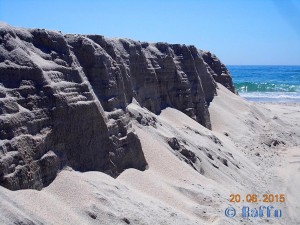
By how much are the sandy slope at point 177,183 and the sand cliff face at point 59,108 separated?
0.99 feet

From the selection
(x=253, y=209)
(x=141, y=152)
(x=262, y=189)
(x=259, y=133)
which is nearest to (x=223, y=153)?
(x=262, y=189)

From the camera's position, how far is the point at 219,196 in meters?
9.63

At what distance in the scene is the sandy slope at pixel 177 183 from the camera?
250 inches

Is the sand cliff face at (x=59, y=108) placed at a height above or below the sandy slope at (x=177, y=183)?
above
